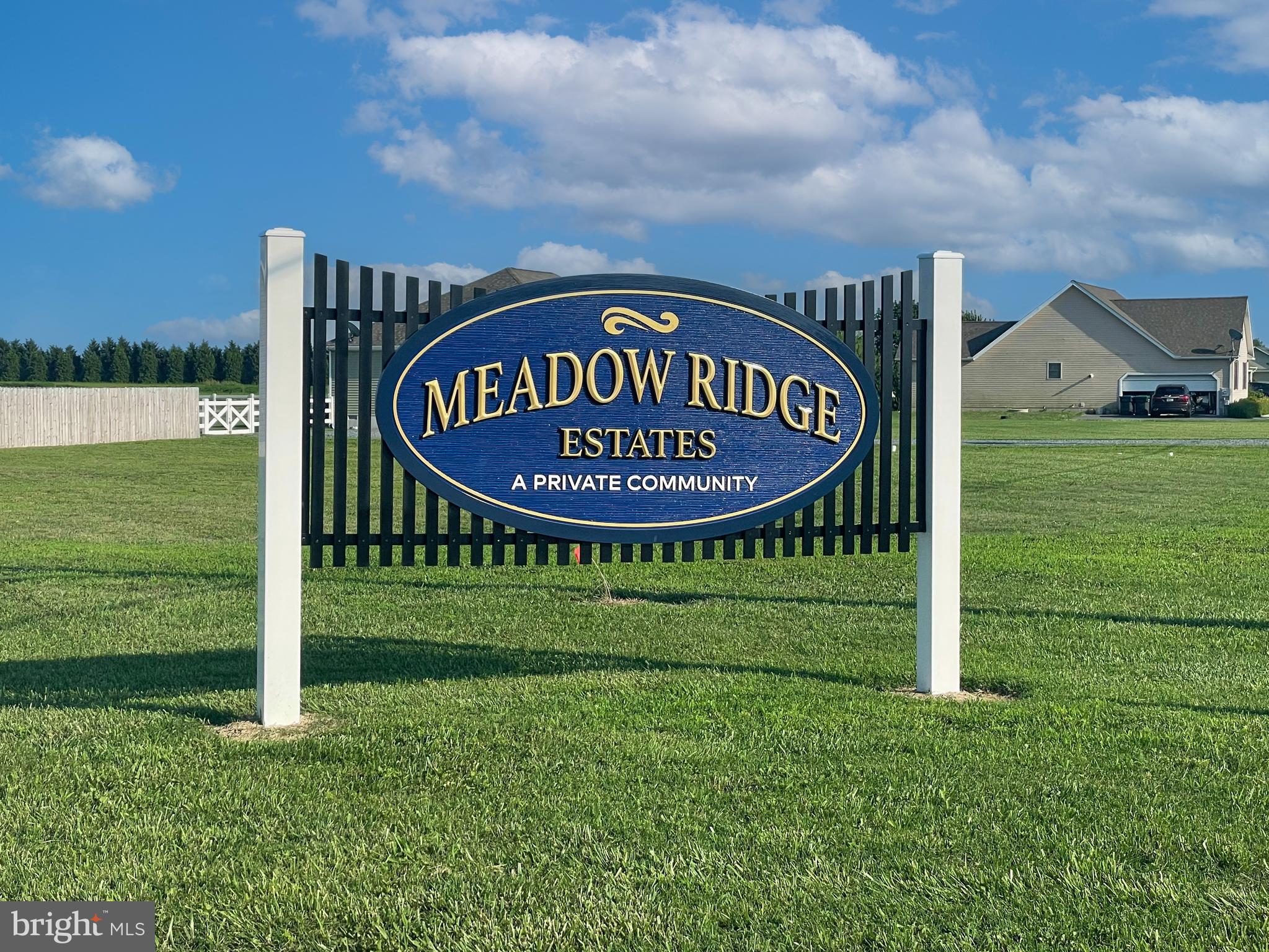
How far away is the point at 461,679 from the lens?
6.78 meters

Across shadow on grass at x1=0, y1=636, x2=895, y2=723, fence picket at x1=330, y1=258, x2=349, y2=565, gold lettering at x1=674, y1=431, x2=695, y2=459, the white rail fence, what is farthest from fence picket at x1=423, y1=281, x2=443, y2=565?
the white rail fence

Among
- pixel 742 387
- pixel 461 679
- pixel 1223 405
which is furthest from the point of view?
pixel 1223 405

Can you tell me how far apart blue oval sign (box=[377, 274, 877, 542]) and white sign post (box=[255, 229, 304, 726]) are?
474 millimetres

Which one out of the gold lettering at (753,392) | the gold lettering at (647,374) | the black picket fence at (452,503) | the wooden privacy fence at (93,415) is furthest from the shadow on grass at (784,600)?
the wooden privacy fence at (93,415)

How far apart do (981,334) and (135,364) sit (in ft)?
192

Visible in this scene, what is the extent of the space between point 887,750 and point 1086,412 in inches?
2316

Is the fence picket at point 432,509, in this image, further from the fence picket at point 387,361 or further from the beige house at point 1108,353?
the beige house at point 1108,353

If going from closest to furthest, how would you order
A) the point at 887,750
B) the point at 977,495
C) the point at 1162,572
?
the point at 887,750, the point at 1162,572, the point at 977,495

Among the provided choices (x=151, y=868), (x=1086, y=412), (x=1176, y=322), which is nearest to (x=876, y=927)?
(x=151, y=868)

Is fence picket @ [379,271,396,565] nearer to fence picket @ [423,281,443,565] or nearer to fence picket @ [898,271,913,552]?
fence picket @ [423,281,443,565]

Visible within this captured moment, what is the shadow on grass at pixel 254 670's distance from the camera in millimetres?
6355

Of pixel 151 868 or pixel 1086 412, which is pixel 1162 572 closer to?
pixel 151 868

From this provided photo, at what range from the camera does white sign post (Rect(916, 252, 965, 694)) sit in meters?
6.48

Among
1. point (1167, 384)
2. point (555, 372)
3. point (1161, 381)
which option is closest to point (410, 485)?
point (555, 372)
